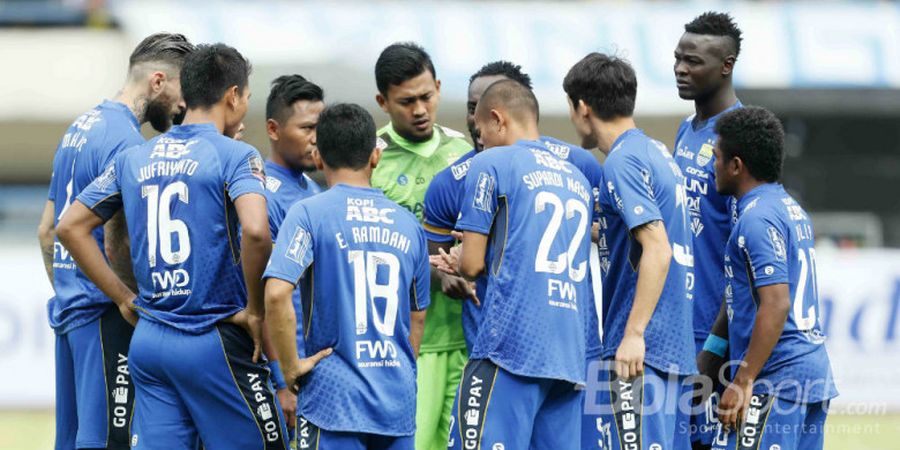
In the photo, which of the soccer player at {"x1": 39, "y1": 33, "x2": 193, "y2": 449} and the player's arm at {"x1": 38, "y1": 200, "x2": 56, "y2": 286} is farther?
the player's arm at {"x1": 38, "y1": 200, "x2": 56, "y2": 286}

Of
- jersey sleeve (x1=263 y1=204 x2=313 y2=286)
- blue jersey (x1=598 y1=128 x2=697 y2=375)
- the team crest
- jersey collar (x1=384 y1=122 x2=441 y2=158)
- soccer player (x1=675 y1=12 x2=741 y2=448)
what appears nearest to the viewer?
jersey sleeve (x1=263 y1=204 x2=313 y2=286)

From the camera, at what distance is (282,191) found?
7473mm

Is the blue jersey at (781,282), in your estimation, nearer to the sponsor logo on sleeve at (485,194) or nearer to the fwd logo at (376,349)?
the sponsor logo on sleeve at (485,194)

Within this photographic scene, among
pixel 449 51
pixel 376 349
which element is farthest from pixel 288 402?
pixel 449 51

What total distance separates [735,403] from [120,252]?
3404mm

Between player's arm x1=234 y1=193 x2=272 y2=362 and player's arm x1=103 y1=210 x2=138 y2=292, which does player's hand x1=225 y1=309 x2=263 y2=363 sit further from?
player's arm x1=103 y1=210 x2=138 y2=292

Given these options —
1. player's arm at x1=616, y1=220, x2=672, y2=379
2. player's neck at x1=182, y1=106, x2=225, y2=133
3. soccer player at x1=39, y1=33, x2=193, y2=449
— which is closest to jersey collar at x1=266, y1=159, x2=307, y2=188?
soccer player at x1=39, y1=33, x2=193, y2=449

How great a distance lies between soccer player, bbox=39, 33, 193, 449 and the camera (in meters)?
6.95

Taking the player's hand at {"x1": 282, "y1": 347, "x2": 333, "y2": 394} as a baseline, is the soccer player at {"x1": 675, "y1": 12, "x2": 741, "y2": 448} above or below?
above

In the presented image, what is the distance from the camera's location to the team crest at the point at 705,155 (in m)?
7.62

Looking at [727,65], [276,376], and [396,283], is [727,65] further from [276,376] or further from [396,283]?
[276,376]

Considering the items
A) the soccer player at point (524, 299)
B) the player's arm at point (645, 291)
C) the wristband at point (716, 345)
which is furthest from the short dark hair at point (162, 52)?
the wristband at point (716, 345)

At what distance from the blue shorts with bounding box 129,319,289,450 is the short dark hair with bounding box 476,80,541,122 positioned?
1.77m

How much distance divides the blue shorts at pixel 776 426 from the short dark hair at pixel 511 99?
1.94m
